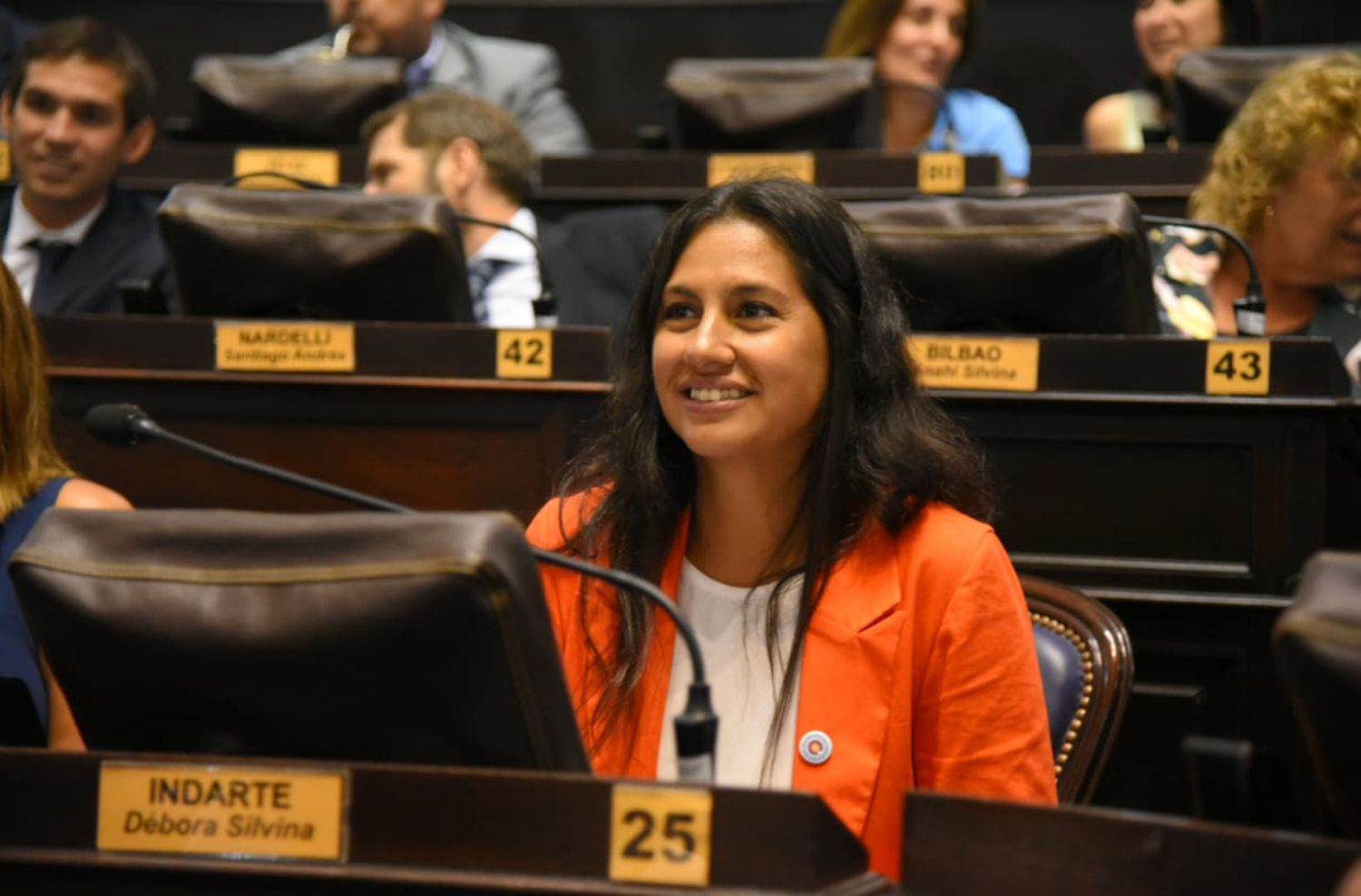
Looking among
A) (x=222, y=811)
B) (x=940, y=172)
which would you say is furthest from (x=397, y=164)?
(x=222, y=811)

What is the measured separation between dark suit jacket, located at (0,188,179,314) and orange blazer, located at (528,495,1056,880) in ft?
5.84

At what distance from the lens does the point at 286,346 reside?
2455 millimetres

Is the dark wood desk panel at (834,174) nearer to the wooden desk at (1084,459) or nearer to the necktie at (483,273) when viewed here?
the necktie at (483,273)

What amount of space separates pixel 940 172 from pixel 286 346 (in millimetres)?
1495

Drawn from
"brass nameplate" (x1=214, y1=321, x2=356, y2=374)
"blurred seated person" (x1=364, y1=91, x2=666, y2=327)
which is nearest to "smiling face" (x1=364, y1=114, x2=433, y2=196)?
"blurred seated person" (x1=364, y1=91, x2=666, y2=327)

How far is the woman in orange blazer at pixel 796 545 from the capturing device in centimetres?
164

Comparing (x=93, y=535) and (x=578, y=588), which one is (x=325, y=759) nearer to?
(x=93, y=535)

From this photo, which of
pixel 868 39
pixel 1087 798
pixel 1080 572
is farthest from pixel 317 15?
pixel 1087 798

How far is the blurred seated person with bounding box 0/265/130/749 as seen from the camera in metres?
1.91

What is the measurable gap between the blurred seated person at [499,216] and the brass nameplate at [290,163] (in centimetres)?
14

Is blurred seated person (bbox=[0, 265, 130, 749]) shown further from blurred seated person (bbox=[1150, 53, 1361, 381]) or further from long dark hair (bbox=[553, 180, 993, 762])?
blurred seated person (bbox=[1150, 53, 1361, 381])

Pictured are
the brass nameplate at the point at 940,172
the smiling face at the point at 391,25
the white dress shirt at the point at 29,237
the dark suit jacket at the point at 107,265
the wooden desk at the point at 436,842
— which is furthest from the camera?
the smiling face at the point at 391,25

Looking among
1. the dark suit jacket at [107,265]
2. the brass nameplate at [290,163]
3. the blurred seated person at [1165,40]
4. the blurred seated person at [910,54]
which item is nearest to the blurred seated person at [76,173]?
the dark suit jacket at [107,265]

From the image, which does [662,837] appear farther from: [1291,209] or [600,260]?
[600,260]
